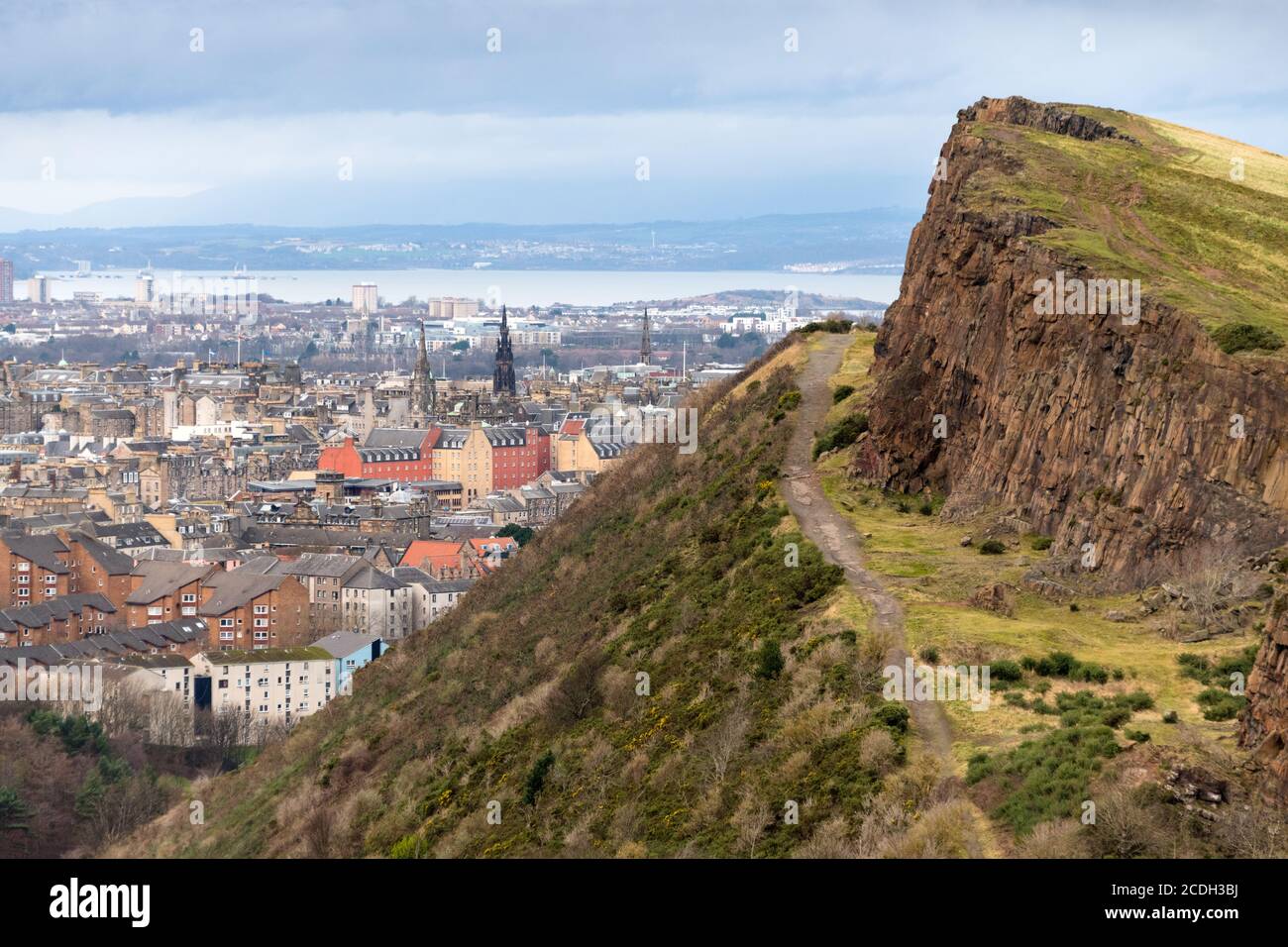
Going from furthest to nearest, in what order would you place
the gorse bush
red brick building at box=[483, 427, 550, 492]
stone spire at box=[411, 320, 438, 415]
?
stone spire at box=[411, 320, 438, 415] < red brick building at box=[483, 427, 550, 492] < the gorse bush

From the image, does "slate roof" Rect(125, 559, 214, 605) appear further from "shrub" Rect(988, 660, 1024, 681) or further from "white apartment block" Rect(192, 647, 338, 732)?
"shrub" Rect(988, 660, 1024, 681)

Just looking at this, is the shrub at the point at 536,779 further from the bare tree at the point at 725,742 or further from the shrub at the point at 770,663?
the shrub at the point at 770,663

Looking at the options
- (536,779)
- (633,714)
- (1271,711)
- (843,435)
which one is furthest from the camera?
(843,435)

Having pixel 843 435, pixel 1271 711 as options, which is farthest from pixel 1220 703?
pixel 843 435

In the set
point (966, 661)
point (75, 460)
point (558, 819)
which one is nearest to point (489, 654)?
point (558, 819)

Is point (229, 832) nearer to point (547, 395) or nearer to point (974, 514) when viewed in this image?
point (974, 514)

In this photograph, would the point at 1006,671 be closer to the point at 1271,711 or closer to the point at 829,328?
the point at 1271,711

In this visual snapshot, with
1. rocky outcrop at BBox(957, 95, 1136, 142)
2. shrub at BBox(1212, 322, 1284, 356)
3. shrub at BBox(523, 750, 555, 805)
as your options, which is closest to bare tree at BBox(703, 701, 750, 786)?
Answer: shrub at BBox(523, 750, 555, 805)
